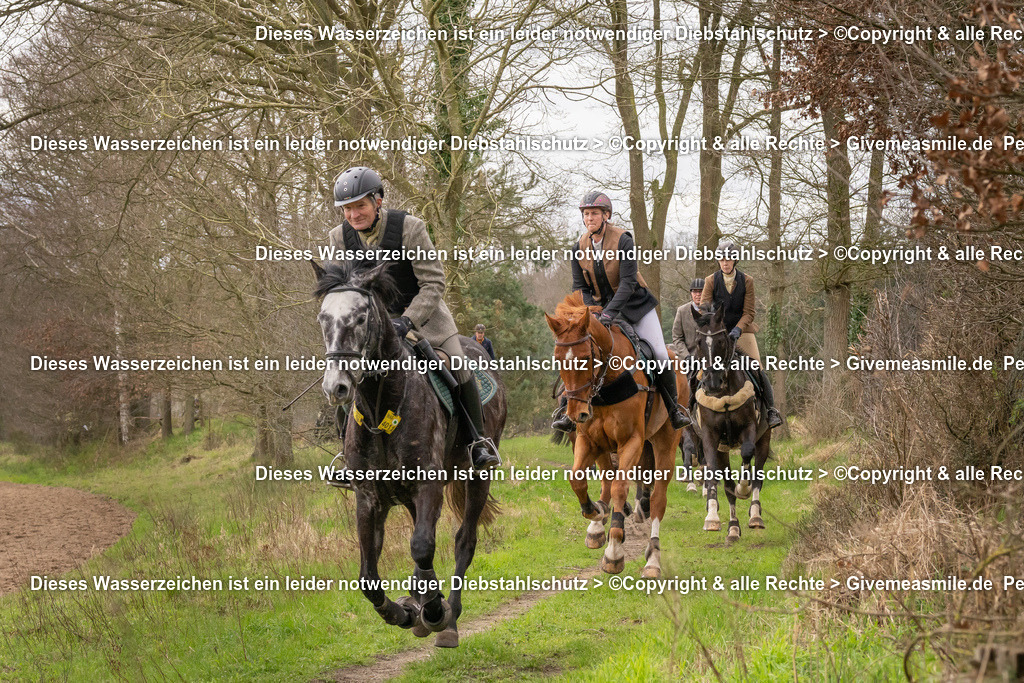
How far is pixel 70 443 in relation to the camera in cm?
2884

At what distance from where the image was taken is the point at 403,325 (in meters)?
6.71

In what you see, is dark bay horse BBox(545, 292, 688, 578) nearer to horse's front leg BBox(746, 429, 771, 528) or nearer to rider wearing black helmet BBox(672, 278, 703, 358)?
horse's front leg BBox(746, 429, 771, 528)

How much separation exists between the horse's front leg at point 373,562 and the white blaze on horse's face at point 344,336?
1186 millimetres

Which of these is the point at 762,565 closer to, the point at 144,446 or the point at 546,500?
the point at 546,500

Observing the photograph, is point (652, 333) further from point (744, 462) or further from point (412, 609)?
point (412, 609)

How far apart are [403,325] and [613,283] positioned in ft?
11.2

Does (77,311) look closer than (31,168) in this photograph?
No

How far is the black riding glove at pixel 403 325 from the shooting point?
6653 millimetres

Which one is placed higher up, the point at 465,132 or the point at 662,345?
the point at 465,132

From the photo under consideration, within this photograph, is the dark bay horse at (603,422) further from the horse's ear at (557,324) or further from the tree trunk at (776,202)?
the tree trunk at (776,202)

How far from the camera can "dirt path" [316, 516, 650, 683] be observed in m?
7.15

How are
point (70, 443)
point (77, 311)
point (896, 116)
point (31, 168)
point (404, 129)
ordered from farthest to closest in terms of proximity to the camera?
point (70, 443), point (77, 311), point (31, 168), point (404, 129), point (896, 116)

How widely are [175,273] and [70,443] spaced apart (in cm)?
1403

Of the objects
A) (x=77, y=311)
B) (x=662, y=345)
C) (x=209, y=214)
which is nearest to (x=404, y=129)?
(x=209, y=214)
